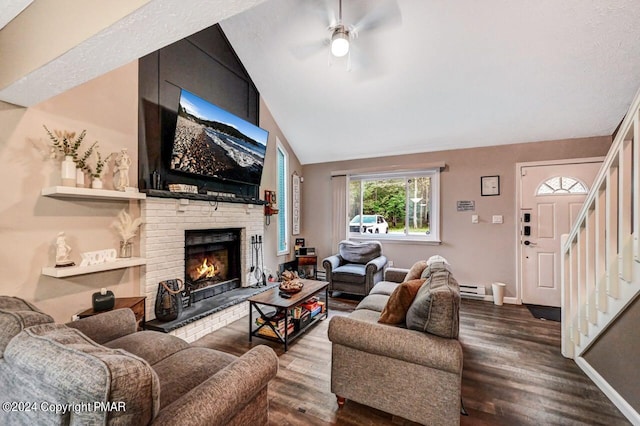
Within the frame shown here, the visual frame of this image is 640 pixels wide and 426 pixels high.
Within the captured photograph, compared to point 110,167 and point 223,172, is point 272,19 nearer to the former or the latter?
point 223,172

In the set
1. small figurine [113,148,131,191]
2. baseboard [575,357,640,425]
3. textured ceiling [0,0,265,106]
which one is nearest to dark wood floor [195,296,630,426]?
baseboard [575,357,640,425]

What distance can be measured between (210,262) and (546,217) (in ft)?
15.4

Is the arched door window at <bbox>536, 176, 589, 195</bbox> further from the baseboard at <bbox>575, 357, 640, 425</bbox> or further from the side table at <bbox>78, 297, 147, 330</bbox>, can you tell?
the side table at <bbox>78, 297, 147, 330</bbox>

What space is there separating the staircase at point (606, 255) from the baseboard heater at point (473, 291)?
167 cm

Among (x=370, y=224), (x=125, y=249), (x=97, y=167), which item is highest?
(x=97, y=167)

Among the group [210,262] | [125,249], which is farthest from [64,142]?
[210,262]

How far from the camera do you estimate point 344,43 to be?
8.56 ft

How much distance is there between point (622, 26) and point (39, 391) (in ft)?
15.3

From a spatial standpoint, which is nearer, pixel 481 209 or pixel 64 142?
pixel 64 142

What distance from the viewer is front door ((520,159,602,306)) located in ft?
12.2

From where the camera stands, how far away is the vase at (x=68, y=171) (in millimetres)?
2102

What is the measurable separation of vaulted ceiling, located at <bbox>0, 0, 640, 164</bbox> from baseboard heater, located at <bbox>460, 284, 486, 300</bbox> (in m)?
2.19

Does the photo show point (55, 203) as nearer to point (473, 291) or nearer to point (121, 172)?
point (121, 172)

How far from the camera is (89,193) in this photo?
7.09 feet
